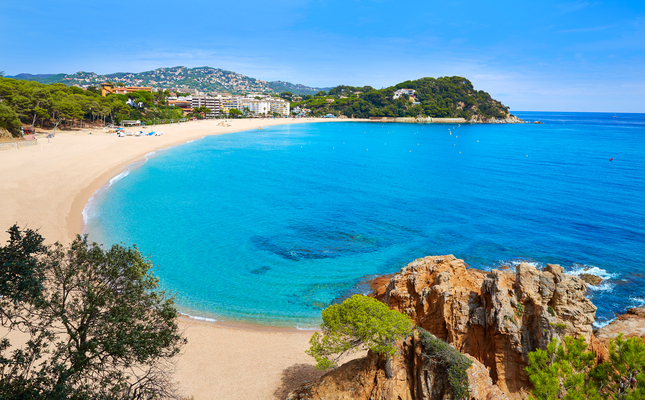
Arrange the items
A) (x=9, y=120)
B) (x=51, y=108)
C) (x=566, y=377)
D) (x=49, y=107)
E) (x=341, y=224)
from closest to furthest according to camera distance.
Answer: (x=566, y=377) → (x=341, y=224) → (x=9, y=120) → (x=51, y=108) → (x=49, y=107)

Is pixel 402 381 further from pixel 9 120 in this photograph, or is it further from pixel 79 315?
pixel 9 120

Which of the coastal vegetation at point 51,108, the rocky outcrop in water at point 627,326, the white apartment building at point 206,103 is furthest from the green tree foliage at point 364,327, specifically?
the white apartment building at point 206,103

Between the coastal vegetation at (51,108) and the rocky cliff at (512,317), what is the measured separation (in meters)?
69.6

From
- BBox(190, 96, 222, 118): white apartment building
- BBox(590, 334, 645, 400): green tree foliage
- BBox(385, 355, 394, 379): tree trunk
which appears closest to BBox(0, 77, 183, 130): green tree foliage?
BBox(385, 355, 394, 379): tree trunk

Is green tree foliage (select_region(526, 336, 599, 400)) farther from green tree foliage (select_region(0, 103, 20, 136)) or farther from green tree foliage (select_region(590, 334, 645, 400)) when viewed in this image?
green tree foliage (select_region(0, 103, 20, 136))

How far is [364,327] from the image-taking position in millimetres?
10562

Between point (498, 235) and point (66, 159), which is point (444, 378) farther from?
point (66, 159)

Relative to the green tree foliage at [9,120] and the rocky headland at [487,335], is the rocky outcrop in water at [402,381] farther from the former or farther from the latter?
the green tree foliage at [9,120]

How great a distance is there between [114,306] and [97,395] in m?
2.11

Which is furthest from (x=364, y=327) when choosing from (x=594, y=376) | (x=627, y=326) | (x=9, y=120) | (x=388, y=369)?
(x=9, y=120)

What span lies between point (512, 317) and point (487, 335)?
3.93 feet

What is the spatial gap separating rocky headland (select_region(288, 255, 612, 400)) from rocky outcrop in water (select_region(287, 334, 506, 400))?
0.03 metres

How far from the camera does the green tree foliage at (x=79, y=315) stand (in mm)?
7668

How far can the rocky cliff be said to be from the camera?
1177 centimetres
